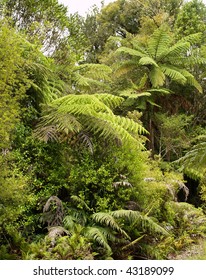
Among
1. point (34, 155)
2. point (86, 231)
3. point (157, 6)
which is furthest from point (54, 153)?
point (157, 6)

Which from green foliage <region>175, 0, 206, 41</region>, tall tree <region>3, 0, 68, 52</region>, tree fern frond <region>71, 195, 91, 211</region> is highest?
green foliage <region>175, 0, 206, 41</region>

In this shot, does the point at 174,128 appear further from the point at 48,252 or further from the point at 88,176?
the point at 48,252

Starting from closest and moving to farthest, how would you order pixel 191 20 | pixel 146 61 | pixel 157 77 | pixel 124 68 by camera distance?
pixel 146 61, pixel 157 77, pixel 124 68, pixel 191 20

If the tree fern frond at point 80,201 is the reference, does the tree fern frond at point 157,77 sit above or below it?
above

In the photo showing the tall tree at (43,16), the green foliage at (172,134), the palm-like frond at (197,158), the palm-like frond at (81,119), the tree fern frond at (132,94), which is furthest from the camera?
the green foliage at (172,134)

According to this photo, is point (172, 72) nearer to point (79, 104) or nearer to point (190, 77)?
point (190, 77)

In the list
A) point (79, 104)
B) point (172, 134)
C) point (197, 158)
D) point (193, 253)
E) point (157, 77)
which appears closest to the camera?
point (79, 104)

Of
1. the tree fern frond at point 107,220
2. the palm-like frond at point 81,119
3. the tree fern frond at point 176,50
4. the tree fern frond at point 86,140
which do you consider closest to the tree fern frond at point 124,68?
the tree fern frond at point 176,50

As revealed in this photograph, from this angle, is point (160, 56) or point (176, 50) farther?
point (160, 56)

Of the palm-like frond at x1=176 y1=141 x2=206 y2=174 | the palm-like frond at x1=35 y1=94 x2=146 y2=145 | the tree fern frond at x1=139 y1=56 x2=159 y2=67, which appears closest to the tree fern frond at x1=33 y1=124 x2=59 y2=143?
the palm-like frond at x1=35 y1=94 x2=146 y2=145

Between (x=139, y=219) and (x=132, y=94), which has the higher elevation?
(x=132, y=94)

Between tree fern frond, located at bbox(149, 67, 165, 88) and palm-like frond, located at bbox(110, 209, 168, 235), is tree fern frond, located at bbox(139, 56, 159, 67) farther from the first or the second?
palm-like frond, located at bbox(110, 209, 168, 235)

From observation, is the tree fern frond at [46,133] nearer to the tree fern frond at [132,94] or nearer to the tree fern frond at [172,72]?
the tree fern frond at [132,94]

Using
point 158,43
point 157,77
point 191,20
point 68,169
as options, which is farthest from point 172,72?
point 68,169
